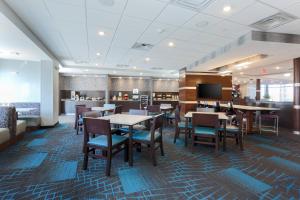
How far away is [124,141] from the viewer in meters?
2.85

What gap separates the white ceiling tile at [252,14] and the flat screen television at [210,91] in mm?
4775

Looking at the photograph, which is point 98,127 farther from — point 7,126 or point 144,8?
point 7,126

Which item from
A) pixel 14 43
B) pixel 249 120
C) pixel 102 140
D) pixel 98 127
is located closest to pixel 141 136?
pixel 102 140

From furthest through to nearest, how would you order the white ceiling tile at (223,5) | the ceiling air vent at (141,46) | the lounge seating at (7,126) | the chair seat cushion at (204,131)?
the ceiling air vent at (141,46)
the lounge seating at (7,126)
the chair seat cushion at (204,131)
the white ceiling tile at (223,5)

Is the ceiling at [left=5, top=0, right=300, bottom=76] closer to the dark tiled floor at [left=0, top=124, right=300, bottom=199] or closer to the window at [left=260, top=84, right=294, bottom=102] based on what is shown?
the dark tiled floor at [left=0, top=124, right=300, bottom=199]

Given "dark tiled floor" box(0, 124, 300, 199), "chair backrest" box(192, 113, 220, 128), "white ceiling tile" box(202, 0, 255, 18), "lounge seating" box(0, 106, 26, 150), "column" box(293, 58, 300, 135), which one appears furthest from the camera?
"column" box(293, 58, 300, 135)

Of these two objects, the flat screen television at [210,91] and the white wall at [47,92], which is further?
the flat screen television at [210,91]

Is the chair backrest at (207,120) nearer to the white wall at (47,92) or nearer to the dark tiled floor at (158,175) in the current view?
the dark tiled floor at (158,175)

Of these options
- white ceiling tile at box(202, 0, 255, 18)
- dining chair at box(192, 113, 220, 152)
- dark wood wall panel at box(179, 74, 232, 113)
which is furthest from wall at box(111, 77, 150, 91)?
white ceiling tile at box(202, 0, 255, 18)

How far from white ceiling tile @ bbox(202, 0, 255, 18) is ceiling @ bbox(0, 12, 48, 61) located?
3.38 meters

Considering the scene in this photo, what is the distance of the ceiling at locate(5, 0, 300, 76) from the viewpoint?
8.73 feet

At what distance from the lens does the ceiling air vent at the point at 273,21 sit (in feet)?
9.79

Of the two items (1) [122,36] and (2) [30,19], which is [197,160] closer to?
(1) [122,36]

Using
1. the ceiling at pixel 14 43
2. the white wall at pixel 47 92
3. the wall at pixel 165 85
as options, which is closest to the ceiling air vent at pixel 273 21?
the ceiling at pixel 14 43
